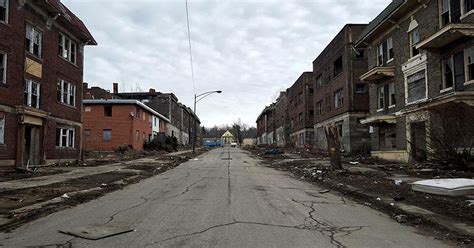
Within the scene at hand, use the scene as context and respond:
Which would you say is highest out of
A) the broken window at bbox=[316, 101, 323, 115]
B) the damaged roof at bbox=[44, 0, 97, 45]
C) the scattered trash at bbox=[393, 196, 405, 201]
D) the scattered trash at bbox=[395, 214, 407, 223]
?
the damaged roof at bbox=[44, 0, 97, 45]

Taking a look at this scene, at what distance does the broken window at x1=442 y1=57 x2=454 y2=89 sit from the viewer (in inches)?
816

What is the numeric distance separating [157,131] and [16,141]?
42878mm

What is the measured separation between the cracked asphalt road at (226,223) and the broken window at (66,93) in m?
15.9

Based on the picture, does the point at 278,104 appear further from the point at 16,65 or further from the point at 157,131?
the point at 16,65

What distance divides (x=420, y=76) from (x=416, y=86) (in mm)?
825

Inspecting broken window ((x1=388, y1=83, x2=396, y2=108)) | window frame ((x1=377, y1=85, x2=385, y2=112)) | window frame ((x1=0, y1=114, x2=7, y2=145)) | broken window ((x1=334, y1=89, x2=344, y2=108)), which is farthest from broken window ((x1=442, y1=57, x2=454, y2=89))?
window frame ((x1=0, y1=114, x2=7, y2=145))

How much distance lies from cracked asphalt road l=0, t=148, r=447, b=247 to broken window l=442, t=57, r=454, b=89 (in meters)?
12.0

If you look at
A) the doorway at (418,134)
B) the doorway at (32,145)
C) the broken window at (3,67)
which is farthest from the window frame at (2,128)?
the doorway at (418,134)

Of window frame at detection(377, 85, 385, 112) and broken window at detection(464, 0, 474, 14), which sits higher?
broken window at detection(464, 0, 474, 14)

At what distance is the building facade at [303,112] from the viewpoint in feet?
197

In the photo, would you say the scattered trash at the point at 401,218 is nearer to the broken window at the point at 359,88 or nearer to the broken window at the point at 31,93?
the broken window at the point at 31,93

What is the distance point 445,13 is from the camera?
21.0 meters

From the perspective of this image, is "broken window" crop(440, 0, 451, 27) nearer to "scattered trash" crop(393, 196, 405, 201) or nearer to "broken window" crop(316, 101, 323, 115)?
"scattered trash" crop(393, 196, 405, 201)

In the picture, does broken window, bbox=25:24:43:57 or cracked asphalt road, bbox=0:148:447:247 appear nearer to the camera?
cracked asphalt road, bbox=0:148:447:247
